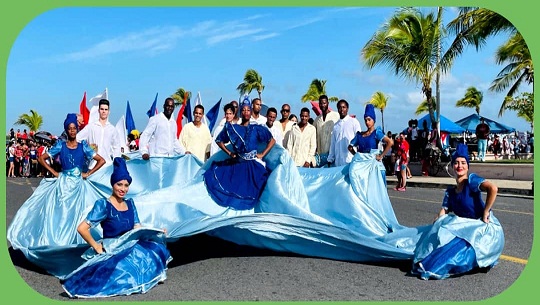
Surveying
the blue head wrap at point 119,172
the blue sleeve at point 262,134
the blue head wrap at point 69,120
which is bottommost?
the blue head wrap at point 119,172

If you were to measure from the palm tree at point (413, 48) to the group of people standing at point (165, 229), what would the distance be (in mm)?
13821

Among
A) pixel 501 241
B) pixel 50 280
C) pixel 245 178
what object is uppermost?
pixel 245 178

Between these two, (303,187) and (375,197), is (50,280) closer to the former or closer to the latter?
(303,187)

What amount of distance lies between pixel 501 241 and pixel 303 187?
2.52m

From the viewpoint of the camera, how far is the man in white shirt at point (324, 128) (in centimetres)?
1150

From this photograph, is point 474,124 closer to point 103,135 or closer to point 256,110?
point 256,110

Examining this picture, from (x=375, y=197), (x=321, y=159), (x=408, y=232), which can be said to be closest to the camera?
(x=408, y=232)

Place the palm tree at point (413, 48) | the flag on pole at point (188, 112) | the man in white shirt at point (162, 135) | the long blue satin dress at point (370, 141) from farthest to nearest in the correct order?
the palm tree at point (413, 48), the flag on pole at point (188, 112), the man in white shirt at point (162, 135), the long blue satin dress at point (370, 141)

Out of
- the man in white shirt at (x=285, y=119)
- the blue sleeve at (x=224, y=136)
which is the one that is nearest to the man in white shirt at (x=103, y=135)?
the blue sleeve at (x=224, y=136)

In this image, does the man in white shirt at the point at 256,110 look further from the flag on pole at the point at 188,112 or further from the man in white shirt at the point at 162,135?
the flag on pole at the point at 188,112

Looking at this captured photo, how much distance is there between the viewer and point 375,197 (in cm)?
808

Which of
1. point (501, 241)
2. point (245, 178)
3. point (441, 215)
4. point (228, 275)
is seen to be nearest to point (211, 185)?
point (245, 178)

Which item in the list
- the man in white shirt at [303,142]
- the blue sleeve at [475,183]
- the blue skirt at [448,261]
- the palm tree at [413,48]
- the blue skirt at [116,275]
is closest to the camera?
the blue skirt at [116,275]

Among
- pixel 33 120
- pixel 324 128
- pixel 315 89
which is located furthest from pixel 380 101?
pixel 324 128
